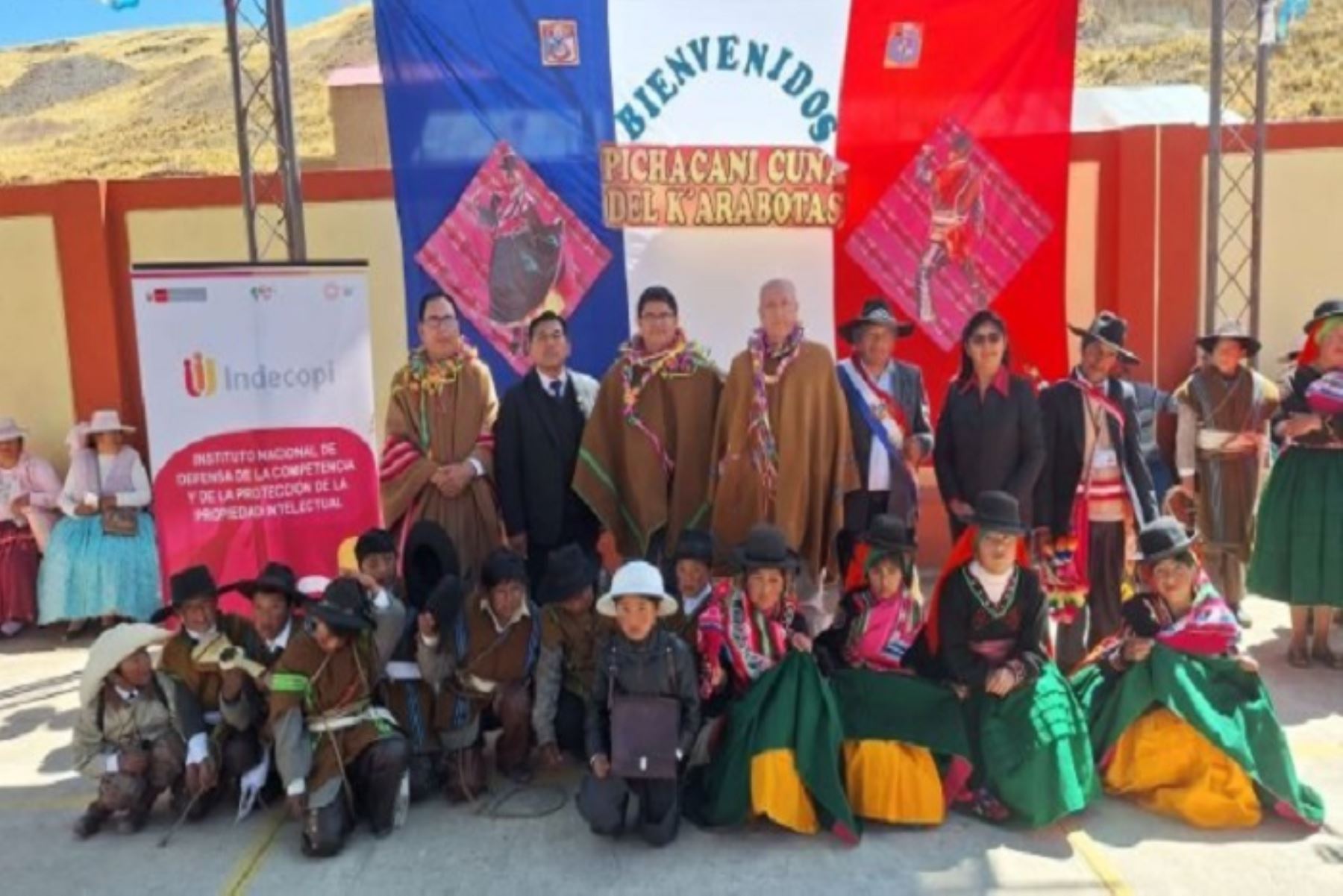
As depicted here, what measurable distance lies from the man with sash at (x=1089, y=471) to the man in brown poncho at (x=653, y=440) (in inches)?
61.4

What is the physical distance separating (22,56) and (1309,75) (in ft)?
212

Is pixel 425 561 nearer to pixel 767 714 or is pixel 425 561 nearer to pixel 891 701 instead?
pixel 767 714

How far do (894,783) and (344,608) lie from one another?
6.97ft

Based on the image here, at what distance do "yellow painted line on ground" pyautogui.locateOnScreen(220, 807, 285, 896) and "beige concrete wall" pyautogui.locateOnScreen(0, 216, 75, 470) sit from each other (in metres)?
4.28

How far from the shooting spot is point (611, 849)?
4367 mm

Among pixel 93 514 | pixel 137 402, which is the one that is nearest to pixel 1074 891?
pixel 93 514

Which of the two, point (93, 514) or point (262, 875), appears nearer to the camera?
point (262, 875)

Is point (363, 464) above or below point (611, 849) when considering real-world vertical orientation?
above

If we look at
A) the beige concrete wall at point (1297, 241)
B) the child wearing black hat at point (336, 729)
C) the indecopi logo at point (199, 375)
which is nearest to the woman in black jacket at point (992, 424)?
the child wearing black hat at point (336, 729)

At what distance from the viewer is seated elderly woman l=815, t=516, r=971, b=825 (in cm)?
446

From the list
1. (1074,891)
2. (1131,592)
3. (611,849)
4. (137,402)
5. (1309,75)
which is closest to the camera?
(1074,891)

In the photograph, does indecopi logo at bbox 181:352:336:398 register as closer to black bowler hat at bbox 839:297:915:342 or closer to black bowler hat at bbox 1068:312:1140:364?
black bowler hat at bbox 839:297:915:342

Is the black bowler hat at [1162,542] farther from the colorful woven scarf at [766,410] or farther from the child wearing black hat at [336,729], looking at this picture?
the child wearing black hat at [336,729]

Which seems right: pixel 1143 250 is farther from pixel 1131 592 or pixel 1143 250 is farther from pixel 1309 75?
pixel 1309 75
